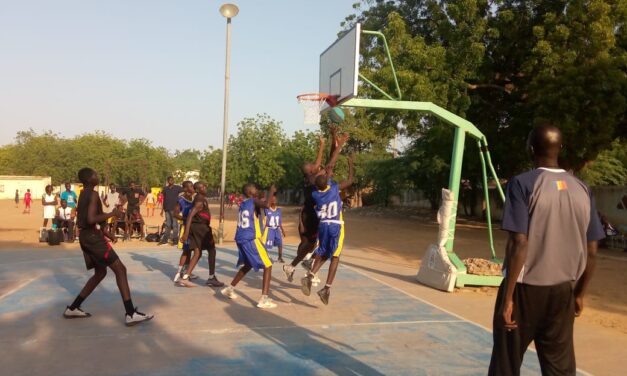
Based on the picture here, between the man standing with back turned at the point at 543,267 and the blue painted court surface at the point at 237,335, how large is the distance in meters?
1.73

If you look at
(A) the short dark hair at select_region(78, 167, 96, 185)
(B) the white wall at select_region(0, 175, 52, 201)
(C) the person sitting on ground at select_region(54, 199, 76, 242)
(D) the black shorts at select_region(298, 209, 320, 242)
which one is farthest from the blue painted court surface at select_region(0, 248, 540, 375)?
(B) the white wall at select_region(0, 175, 52, 201)

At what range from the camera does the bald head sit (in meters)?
3.38

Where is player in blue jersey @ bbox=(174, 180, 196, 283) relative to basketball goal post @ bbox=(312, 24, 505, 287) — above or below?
below

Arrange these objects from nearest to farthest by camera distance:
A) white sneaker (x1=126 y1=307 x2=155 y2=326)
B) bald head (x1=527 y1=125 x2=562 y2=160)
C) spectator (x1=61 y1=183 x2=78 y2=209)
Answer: bald head (x1=527 y1=125 x2=562 y2=160) < white sneaker (x1=126 y1=307 x2=155 y2=326) < spectator (x1=61 y1=183 x2=78 y2=209)

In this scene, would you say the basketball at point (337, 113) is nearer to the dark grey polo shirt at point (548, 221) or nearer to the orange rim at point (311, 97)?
the orange rim at point (311, 97)

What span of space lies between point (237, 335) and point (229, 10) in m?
12.4

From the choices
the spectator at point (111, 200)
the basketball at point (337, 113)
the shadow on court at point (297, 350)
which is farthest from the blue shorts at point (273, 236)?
the spectator at point (111, 200)

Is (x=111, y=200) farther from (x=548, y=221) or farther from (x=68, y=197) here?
(x=548, y=221)

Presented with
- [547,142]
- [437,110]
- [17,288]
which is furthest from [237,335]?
[437,110]

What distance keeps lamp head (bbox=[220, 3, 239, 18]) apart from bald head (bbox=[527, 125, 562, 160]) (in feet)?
46.2

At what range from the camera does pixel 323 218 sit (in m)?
7.84

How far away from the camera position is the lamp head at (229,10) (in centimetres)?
1598

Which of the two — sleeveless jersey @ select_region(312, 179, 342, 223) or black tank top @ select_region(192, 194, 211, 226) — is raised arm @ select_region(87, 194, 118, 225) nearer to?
black tank top @ select_region(192, 194, 211, 226)

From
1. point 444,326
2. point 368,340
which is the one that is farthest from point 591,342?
point 368,340
